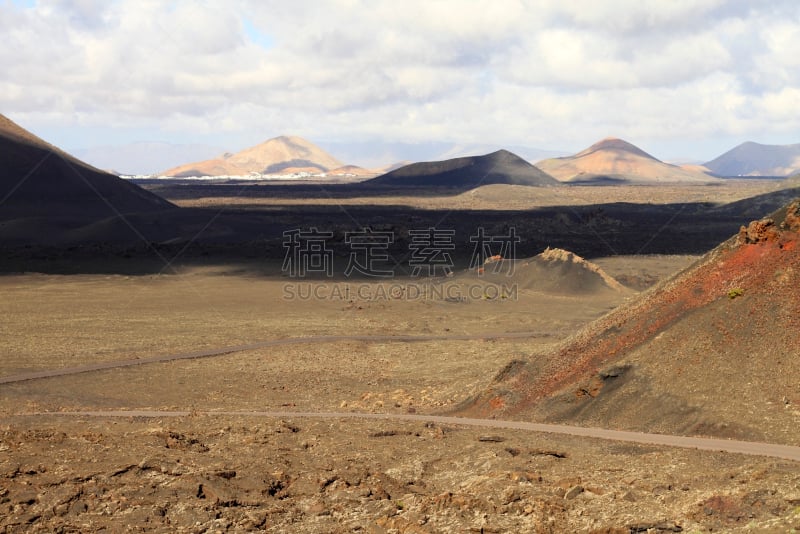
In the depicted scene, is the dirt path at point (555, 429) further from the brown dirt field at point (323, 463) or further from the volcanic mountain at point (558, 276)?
the volcanic mountain at point (558, 276)

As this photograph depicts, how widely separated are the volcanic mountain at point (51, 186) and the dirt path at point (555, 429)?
6992 cm

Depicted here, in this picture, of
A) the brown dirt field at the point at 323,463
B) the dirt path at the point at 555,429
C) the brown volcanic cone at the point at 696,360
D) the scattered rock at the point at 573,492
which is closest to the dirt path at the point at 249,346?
the brown dirt field at the point at 323,463

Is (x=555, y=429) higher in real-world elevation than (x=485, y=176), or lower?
lower

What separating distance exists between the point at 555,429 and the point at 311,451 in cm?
572

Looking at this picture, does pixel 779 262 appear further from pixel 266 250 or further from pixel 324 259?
pixel 266 250

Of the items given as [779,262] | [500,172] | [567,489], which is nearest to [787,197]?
[500,172]

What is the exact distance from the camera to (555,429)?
19.4 meters

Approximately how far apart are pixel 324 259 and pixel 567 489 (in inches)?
2037

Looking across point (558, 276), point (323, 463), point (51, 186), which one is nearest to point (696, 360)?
point (323, 463)

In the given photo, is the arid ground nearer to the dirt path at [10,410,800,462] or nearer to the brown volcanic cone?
the dirt path at [10,410,800,462]

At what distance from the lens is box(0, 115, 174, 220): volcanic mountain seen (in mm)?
91250

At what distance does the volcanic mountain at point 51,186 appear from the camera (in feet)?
299

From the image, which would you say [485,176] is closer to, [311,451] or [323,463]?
[311,451]

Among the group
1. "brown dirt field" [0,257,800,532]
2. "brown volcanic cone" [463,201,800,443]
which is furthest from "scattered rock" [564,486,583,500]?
"brown volcanic cone" [463,201,800,443]
